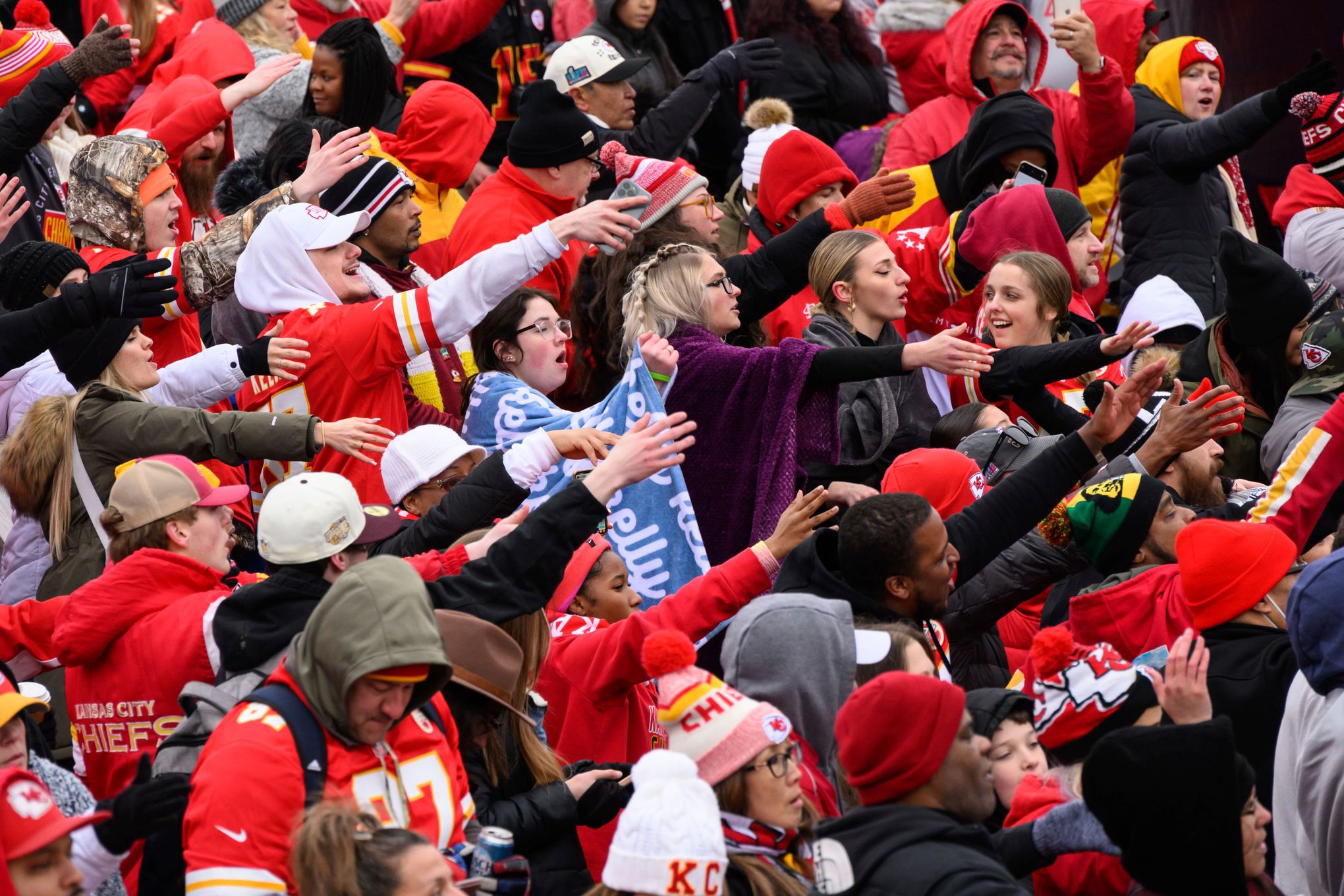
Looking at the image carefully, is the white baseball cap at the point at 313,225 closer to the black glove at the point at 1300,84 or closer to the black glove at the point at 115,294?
the black glove at the point at 115,294

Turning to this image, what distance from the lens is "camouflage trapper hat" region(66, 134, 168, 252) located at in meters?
6.66

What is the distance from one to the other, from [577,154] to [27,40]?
9.75 feet

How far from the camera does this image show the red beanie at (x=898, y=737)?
331 cm

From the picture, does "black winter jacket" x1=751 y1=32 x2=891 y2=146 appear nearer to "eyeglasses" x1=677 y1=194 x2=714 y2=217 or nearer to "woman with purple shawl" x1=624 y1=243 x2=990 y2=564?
"eyeglasses" x1=677 y1=194 x2=714 y2=217

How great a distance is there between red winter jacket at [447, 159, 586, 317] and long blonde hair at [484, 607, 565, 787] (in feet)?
9.44

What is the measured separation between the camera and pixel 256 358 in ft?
18.9

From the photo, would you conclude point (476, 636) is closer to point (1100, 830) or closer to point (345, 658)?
point (345, 658)

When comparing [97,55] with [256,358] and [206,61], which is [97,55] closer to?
[206,61]

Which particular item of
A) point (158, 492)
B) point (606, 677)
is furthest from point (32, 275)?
point (606, 677)

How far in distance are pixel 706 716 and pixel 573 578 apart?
1258mm

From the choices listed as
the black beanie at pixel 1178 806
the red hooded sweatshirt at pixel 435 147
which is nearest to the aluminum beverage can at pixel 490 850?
the black beanie at pixel 1178 806

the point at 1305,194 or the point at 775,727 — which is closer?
the point at 775,727

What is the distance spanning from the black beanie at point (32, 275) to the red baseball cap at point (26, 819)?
321cm

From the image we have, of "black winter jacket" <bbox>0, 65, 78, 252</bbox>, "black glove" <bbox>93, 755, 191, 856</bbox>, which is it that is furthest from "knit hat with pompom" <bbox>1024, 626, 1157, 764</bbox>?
"black winter jacket" <bbox>0, 65, 78, 252</bbox>
